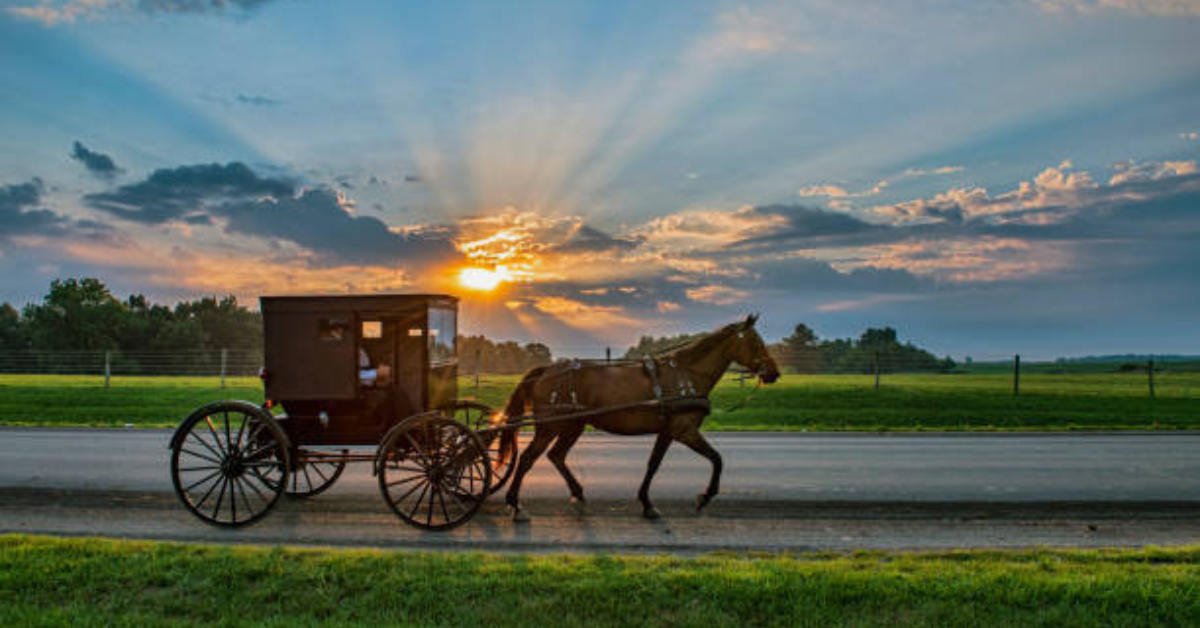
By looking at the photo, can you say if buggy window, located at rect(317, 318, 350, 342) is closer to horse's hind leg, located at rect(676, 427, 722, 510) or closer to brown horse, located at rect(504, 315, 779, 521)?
brown horse, located at rect(504, 315, 779, 521)

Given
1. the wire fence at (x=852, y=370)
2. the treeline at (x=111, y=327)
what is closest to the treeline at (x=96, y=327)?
the treeline at (x=111, y=327)

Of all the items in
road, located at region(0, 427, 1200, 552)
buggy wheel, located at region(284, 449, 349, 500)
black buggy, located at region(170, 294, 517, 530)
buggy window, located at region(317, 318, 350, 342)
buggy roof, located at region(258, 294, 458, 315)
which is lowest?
→ road, located at region(0, 427, 1200, 552)

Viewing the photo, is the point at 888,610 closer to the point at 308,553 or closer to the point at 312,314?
the point at 308,553

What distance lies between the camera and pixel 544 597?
5223mm

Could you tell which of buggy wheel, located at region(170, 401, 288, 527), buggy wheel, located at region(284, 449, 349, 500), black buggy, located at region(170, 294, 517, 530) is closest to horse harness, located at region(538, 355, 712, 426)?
black buggy, located at region(170, 294, 517, 530)

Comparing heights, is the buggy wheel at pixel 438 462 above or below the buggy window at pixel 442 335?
below

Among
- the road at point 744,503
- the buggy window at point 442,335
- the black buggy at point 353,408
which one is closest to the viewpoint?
the road at point 744,503

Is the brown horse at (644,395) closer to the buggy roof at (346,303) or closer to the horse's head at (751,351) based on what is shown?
the horse's head at (751,351)

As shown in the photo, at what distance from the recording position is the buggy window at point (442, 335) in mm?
8334

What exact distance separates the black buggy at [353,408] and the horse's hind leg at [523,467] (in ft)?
0.95

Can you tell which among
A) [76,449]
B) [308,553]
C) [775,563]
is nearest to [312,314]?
[308,553]

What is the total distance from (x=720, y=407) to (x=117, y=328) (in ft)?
207

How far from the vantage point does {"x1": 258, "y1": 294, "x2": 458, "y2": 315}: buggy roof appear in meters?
7.99

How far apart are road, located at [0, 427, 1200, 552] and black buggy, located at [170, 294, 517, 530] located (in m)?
0.49
